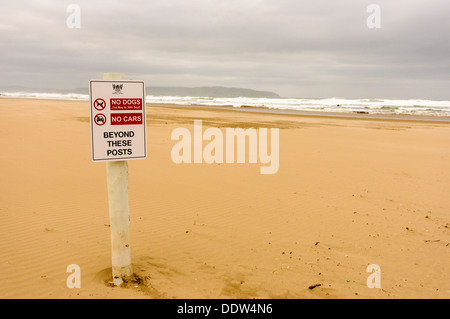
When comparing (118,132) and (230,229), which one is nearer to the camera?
(118,132)

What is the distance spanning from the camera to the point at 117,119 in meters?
3.60

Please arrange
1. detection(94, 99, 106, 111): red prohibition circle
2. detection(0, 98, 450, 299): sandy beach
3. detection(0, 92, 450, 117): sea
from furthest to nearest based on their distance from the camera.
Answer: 1. detection(0, 92, 450, 117): sea
2. detection(0, 98, 450, 299): sandy beach
3. detection(94, 99, 106, 111): red prohibition circle

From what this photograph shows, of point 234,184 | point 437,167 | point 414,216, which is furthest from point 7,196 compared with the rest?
point 437,167

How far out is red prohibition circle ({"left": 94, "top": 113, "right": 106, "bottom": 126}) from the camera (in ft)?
11.4

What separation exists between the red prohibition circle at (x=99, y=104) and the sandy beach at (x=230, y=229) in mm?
2088

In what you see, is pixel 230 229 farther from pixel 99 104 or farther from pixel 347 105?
pixel 347 105

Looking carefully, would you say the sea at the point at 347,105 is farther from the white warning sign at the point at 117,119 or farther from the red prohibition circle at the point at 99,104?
the red prohibition circle at the point at 99,104

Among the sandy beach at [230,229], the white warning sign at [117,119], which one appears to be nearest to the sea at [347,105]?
the sandy beach at [230,229]

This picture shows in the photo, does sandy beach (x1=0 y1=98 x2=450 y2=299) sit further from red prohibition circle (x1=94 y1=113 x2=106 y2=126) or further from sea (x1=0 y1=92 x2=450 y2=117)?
sea (x1=0 y1=92 x2=450 y2=117)

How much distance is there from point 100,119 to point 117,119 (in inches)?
6.8

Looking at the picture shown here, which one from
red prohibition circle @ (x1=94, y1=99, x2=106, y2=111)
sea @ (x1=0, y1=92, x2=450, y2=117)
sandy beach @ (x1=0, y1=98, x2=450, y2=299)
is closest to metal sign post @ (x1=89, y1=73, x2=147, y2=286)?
red prohibition circle @ (x1=94, y1=99, x2=106, y2=111)

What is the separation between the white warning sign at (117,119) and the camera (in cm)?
347

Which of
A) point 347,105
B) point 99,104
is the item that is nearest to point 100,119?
point 99,104

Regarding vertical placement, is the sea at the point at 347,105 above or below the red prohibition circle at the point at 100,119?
above
